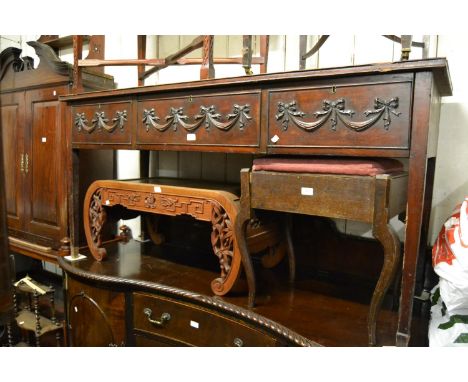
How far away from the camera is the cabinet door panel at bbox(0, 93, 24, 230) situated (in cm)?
240

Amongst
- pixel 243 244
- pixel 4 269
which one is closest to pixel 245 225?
pixel 243 244

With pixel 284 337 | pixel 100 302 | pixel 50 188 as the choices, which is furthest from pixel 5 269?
pixel 50 188

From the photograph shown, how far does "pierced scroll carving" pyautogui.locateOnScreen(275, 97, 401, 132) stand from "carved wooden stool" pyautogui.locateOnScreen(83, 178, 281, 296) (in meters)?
0.38

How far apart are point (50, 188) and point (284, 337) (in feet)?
5.89

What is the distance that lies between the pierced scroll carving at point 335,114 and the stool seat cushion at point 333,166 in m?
0.10

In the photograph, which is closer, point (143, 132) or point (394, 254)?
point (394, 254)

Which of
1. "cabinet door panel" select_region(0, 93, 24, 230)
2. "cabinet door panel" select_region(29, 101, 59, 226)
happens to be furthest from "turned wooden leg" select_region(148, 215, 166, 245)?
"cabinet door panel" select_region(0, 93, 24, 230)

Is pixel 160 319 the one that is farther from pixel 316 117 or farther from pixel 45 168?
pixel 45 168

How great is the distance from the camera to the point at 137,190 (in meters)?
1.54

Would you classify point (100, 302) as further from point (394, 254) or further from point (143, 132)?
point (394, 254)

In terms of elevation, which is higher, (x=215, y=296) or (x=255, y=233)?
(x=255, y=233)

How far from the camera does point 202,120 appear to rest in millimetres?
1305

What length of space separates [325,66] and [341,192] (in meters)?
1.02

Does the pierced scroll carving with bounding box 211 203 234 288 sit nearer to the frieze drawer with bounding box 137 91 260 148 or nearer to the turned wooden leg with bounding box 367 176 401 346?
the frieze drawer with bounding box 137 91 260 148
